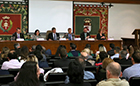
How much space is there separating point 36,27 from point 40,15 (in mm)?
608

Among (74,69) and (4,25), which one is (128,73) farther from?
(4,25)

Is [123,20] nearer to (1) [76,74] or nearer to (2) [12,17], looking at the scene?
(2) [12,17]

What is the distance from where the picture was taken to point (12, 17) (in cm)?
1095

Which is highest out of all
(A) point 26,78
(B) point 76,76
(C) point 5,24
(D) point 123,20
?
(D) point 123,20

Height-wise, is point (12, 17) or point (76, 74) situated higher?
point (12, 17)

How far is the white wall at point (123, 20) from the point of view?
12418 mm

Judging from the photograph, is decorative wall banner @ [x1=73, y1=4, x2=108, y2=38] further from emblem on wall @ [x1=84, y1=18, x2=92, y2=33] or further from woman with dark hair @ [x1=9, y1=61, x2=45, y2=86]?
woman with dark hair @ [x1=9, y1=61, x2=45, y2=86]

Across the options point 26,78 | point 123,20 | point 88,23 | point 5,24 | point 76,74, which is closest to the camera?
point 26,78

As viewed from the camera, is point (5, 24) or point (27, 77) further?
point (5, 24)

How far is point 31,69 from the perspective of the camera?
1.91 metres

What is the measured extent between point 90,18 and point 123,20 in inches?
74.8

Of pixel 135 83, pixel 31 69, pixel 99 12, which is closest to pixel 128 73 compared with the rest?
pixel 135 83

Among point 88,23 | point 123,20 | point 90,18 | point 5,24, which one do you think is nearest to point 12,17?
point 5,24

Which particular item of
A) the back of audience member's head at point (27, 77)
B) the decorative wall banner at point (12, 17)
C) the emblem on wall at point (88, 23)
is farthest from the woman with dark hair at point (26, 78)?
the emblem on wall at point (88, 23)
